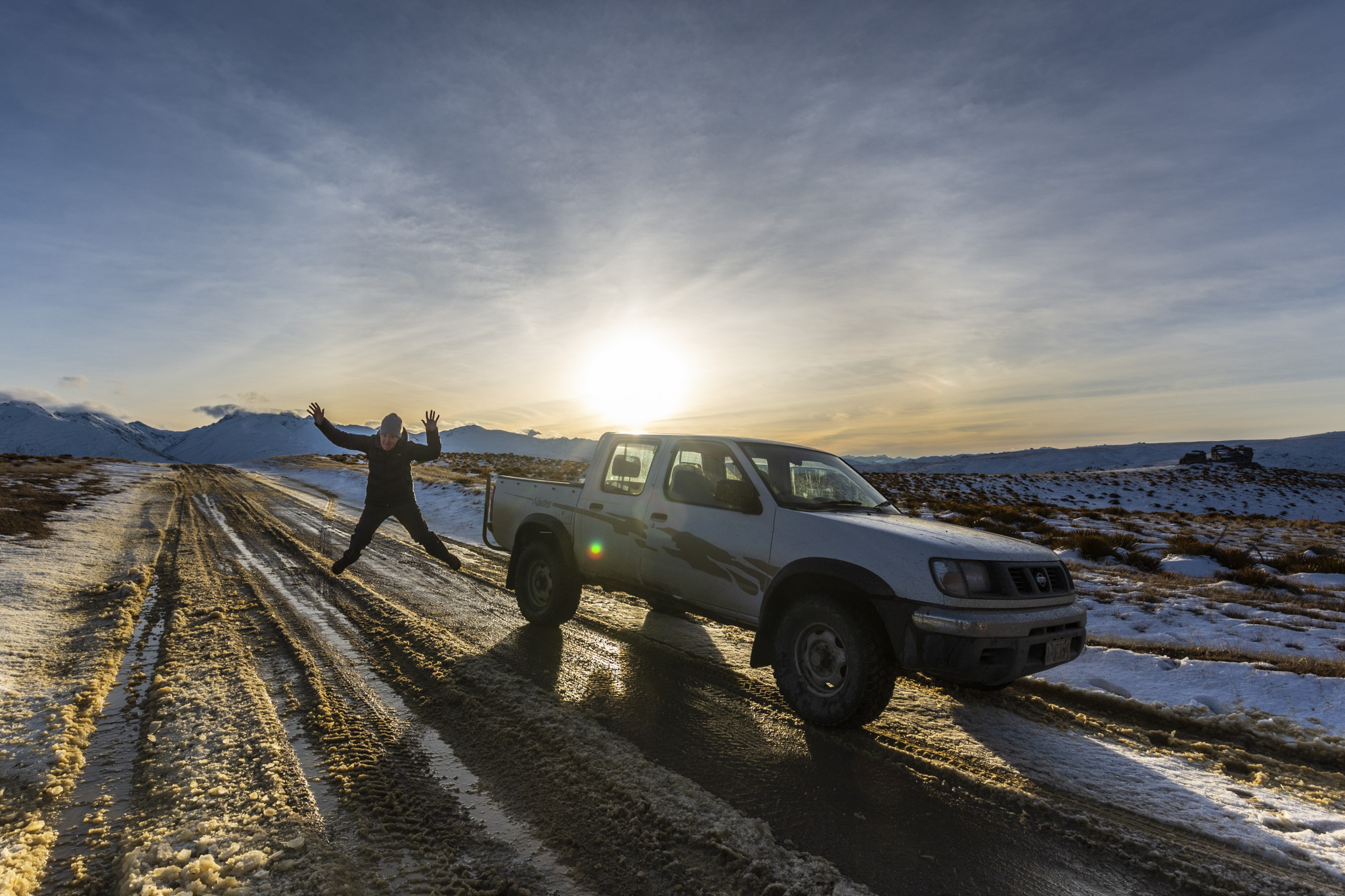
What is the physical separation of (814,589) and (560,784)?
6.56ft

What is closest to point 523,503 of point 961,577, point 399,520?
point 399,520

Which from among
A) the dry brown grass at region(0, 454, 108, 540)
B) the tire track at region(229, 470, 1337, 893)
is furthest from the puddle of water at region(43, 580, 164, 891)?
the dry brown grass at region(0, 454, 108, 540)

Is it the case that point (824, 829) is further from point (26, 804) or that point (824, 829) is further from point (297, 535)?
point (297, 535)

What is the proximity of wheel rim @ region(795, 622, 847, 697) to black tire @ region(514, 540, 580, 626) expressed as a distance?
255cm

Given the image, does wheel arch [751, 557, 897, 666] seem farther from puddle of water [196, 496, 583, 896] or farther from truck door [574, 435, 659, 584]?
puddle of water [196, 496, 583, 896]

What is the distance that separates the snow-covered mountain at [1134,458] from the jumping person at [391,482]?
289 feet

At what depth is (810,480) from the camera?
5.21m

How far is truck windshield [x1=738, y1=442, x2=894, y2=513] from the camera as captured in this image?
16.0ft

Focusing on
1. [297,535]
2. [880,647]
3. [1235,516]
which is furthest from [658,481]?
[1235,516]

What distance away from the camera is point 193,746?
3383 mm

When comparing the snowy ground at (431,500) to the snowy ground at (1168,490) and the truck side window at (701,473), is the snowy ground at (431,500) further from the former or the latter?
the snowy ground at (1168,490)

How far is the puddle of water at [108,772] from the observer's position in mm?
2496

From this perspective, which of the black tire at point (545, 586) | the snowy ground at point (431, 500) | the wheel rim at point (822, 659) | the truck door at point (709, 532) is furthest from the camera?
the snowy ground at point (431, 500)

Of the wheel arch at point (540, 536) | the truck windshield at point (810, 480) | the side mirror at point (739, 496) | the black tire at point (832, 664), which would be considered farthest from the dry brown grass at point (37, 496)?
the black tire at point (832, 664)
